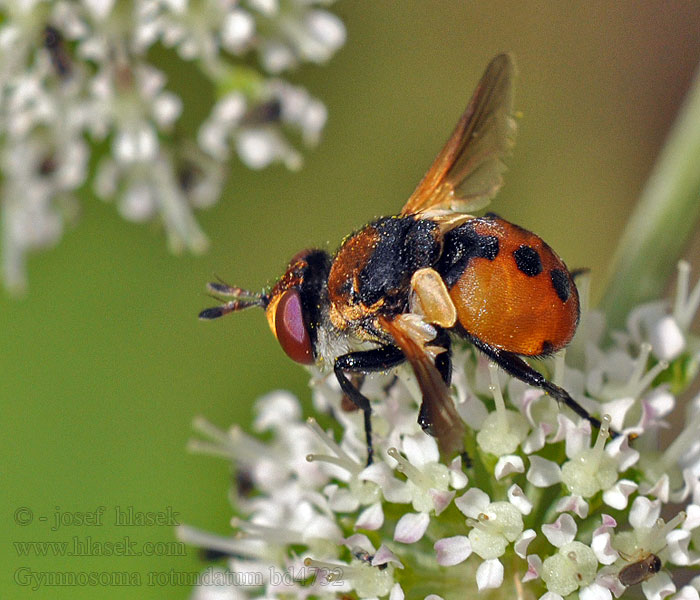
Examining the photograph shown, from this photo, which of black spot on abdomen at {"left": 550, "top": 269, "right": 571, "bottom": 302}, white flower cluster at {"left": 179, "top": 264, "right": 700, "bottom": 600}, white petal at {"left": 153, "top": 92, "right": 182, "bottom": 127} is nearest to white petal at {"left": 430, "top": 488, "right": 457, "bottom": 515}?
white flower cluster at {"left": 179, "top": 264, "right": 700, "bottom": 600}

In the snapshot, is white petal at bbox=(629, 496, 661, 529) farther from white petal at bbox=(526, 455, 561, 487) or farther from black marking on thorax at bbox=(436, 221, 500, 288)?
black marking on thorax at bbox=(436, 221, 500, 288)

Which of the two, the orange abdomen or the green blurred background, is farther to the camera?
the green blurred background

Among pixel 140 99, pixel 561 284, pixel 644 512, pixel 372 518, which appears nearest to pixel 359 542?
pixel 372 518

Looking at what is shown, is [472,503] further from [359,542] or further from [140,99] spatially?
[140,99]

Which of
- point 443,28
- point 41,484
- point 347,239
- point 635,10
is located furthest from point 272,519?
point 635,10

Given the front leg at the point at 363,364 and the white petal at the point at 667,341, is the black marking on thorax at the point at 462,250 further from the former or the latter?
the white petal at the point at 667,341

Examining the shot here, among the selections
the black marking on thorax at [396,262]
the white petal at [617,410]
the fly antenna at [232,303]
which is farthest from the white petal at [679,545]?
the fly antenna at [232,303]
